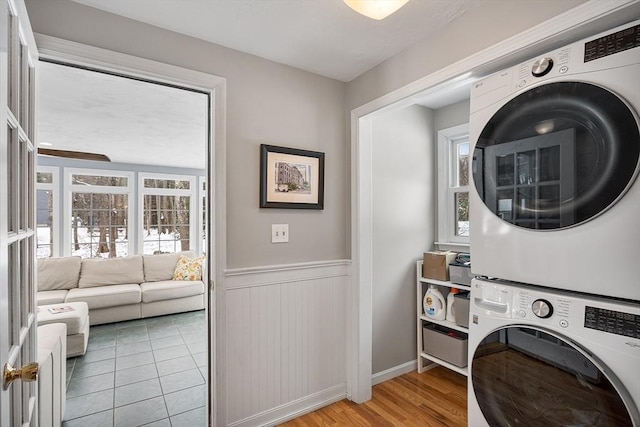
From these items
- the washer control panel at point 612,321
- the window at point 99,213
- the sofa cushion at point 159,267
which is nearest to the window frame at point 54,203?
the window at point 99,213

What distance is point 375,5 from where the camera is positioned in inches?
43.6

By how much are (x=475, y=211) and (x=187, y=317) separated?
4.31 meters

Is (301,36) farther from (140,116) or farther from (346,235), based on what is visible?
(140,116)

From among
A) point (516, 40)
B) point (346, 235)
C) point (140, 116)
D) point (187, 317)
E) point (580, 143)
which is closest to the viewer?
point (580, 143)

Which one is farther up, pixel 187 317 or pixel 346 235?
pixel 346 235

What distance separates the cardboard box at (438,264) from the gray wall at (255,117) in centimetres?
79

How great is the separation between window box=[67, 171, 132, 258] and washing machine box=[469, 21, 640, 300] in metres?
5.86

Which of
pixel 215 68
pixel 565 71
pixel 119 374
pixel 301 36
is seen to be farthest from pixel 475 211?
pixel 119 374

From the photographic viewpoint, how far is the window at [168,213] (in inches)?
232

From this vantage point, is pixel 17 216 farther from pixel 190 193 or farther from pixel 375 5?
pixel 190 193

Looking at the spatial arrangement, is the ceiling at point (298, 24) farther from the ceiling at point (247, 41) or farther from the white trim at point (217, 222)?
the white trim at point (217, 222)

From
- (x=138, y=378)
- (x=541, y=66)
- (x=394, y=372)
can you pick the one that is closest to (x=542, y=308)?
(x=541, y=66)

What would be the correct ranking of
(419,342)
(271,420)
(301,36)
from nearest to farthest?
(301,36) → (271,420) → (419,342)

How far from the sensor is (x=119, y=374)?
9.32ft
